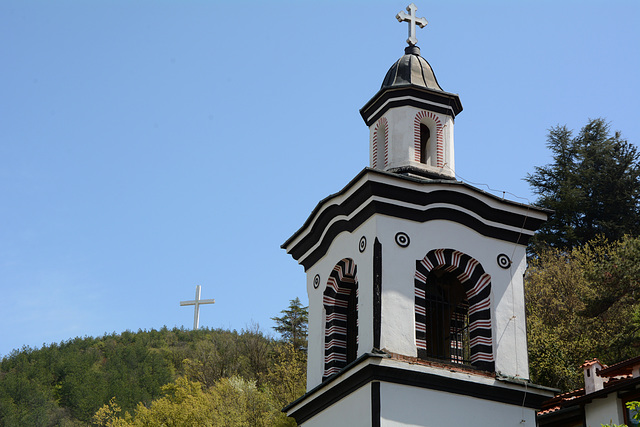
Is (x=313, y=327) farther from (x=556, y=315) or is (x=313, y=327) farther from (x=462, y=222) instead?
(x=556, y=315)

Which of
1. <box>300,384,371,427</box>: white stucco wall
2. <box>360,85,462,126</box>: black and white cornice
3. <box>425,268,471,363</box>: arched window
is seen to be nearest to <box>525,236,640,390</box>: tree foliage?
<box>425,268,471,363</box>: arched window

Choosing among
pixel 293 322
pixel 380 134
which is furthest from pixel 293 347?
pixel 380 134

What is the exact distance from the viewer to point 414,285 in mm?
17516

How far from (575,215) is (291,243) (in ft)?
94.8

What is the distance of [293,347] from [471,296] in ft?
81.1

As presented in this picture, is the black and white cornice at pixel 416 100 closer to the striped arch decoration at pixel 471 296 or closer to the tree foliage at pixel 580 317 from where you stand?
the striped arch decoration at pixel 471 296

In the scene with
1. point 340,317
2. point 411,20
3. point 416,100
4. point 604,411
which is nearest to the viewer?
point 604,411

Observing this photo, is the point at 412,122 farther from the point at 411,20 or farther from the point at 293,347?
the point at 293,347

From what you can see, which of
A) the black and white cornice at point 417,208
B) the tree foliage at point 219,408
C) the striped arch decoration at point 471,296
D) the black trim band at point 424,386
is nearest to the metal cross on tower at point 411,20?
the black and white cornice at point 417,208

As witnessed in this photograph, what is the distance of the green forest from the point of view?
2961 centimetres

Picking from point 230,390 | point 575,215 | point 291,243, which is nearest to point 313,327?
point 291,243

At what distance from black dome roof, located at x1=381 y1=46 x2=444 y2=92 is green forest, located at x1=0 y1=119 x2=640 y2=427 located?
11105 millimetres

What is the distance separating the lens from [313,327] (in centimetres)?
1956

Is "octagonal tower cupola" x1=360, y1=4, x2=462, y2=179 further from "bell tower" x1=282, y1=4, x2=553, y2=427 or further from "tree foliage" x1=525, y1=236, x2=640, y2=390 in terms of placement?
"tree foliage" x1=525, y1=236, x2=640, y2=390
